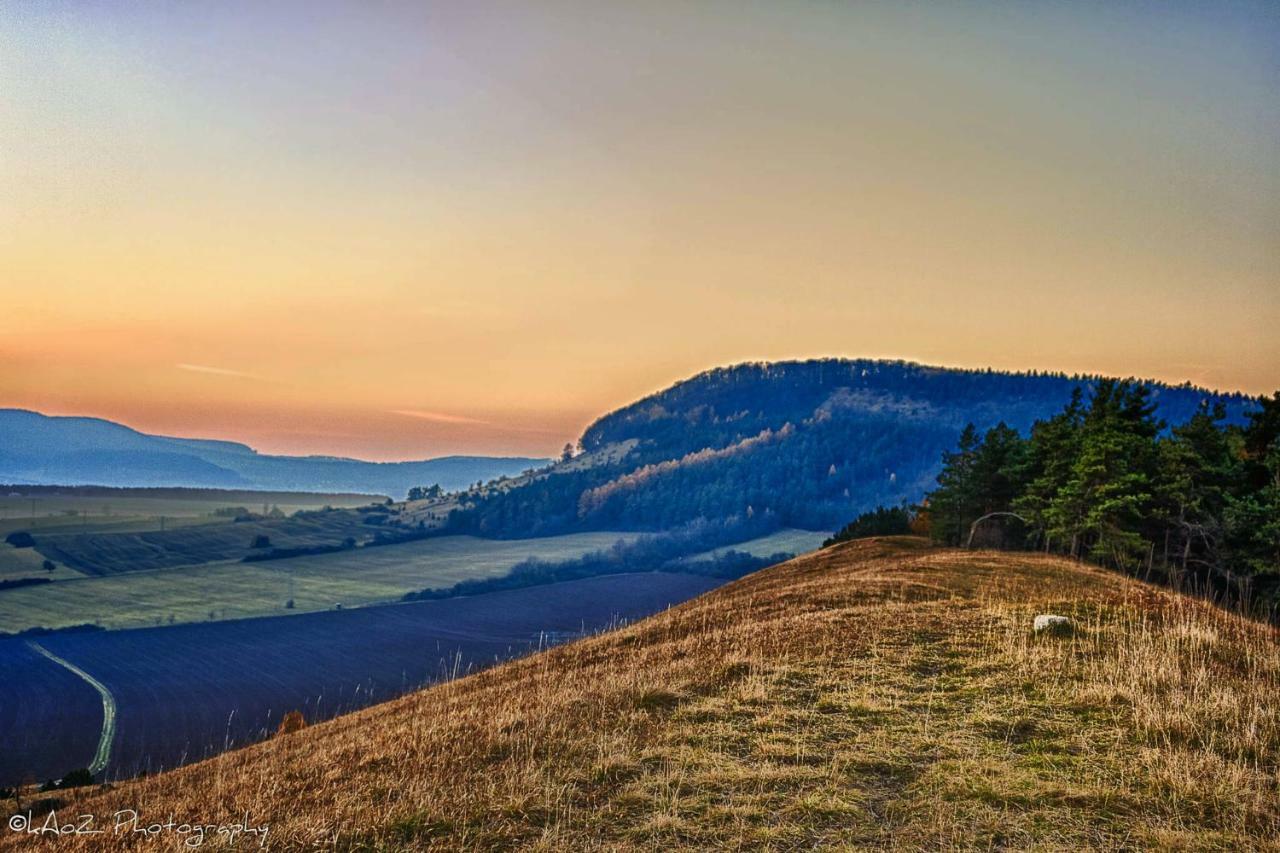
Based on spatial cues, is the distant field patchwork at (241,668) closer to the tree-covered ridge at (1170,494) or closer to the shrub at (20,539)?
the tree-covered ridge at (1170,494)

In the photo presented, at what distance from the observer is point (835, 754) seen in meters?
10.1

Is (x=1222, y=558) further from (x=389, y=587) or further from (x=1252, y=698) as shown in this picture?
(x=389, y=587)

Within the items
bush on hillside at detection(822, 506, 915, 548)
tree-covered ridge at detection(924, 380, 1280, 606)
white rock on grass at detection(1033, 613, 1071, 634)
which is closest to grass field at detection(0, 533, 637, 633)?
bush on hillside at detection(822, 506, 915, 548)

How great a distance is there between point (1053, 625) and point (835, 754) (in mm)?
10193

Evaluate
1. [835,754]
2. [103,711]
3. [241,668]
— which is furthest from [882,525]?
[103,711]

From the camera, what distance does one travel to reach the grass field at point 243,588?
124m

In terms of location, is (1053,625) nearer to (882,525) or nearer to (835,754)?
(835,754)

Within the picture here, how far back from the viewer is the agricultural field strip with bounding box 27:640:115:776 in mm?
→ 69750

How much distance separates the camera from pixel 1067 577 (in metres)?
29.4

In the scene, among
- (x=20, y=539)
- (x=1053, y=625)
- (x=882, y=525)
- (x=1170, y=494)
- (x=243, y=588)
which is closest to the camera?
(x=1053, y=625)

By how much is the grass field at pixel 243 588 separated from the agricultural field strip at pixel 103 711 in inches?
518

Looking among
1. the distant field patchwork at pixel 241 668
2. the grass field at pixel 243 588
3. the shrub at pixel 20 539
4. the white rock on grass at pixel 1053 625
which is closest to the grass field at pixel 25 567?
the shrub at pixel 20 539

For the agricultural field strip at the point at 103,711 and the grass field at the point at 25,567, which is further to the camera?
the grass field at the point at 25,567

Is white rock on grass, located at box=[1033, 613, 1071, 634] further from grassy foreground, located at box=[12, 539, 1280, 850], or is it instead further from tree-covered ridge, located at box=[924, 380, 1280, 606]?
tree-covered ridge, located at box=[924, 380, 1280, 606]
